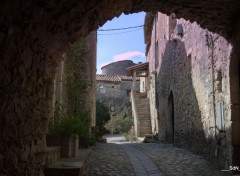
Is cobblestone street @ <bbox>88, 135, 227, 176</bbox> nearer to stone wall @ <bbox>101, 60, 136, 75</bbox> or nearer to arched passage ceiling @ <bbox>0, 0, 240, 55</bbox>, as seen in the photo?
arched passage ceiling @ <bbox>0, 0, 240, 55</bbox>

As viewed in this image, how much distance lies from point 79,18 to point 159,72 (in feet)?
46.1

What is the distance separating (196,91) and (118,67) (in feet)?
121

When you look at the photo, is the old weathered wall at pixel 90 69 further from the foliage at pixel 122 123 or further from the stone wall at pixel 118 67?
the stone wall at pixel 118 67

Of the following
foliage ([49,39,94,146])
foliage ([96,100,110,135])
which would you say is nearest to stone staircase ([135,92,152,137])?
foliage ([96,100,110,135])

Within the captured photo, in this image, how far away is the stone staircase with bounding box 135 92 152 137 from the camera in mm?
18059

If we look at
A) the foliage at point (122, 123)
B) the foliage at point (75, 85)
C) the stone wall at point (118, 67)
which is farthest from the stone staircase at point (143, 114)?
the stone wall at point (118, 67)

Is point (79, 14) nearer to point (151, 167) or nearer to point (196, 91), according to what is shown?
point (151, 167)

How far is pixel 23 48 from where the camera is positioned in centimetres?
263

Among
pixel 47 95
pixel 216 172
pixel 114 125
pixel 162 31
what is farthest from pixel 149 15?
pixel 47 95

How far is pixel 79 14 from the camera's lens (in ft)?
10.8

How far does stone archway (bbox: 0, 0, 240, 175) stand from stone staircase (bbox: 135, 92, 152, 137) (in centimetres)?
1424

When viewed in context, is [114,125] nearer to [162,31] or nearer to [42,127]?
[162,31]

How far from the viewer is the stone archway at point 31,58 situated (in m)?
2.36

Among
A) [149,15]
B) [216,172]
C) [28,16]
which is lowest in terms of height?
[216,172]
